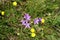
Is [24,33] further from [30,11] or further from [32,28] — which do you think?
[30,11]

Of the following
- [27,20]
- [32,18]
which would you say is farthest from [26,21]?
[32,18]

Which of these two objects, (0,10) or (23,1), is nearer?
(0,10)

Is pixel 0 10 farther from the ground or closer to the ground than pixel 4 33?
farther from the ground

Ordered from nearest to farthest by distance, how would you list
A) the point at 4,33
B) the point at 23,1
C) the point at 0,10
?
the point at 4,33, the point at 0,10, the point at 23,1

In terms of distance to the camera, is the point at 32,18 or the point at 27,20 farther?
the point at 32,18

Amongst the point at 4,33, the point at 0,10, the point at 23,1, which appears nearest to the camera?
the point at 4,33

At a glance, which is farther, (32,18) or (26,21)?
(32,18)

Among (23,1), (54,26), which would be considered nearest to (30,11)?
(23,1)

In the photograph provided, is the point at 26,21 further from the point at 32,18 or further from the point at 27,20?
the point at 32,18
